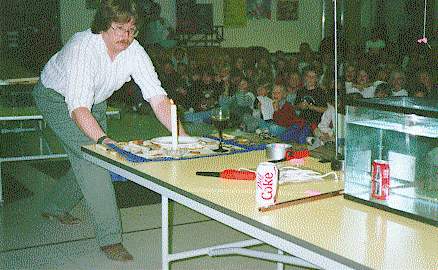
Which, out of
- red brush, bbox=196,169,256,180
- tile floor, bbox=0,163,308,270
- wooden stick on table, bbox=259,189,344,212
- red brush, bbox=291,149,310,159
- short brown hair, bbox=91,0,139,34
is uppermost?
short brown hair, bbox=91,0,139,34

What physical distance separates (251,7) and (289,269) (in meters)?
10.4

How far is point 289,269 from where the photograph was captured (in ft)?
10.6

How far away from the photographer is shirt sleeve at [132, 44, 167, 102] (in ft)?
10.5

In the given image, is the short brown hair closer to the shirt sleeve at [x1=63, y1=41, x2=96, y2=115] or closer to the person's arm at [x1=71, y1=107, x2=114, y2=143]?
the shirt sleeve at [x1=63, y1=41, x2=96, y2=115]

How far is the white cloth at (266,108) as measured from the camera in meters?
6.49

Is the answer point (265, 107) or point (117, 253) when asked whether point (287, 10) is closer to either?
point (265, 107)

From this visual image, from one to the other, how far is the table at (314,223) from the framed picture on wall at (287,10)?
37.6 feet

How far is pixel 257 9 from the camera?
13172 mm

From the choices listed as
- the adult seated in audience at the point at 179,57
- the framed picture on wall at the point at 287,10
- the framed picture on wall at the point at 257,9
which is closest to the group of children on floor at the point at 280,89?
Result: the adult seated in audience at the point at 179,57

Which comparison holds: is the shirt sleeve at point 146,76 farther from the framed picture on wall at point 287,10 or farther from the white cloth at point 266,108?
the framed picture on wall at point 287,10

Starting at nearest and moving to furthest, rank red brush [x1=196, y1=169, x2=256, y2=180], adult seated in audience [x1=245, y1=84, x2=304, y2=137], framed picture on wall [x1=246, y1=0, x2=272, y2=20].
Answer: red brush [x1=196, y1=169, x2=256, y2=180] → adult seated in audience [x1=245, y1=84, x2=304, y2=137] → framed picture on wall [x1=246, y1=0, x2=272, y2=20]

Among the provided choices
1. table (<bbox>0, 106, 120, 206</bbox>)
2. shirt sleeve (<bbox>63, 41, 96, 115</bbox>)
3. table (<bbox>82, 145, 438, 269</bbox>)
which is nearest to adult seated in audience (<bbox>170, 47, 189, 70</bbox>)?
table (<bbox>0, 106, 120, 206</bbox>)

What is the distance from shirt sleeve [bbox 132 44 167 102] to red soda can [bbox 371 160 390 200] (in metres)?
1.59

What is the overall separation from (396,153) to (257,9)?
11634mm
